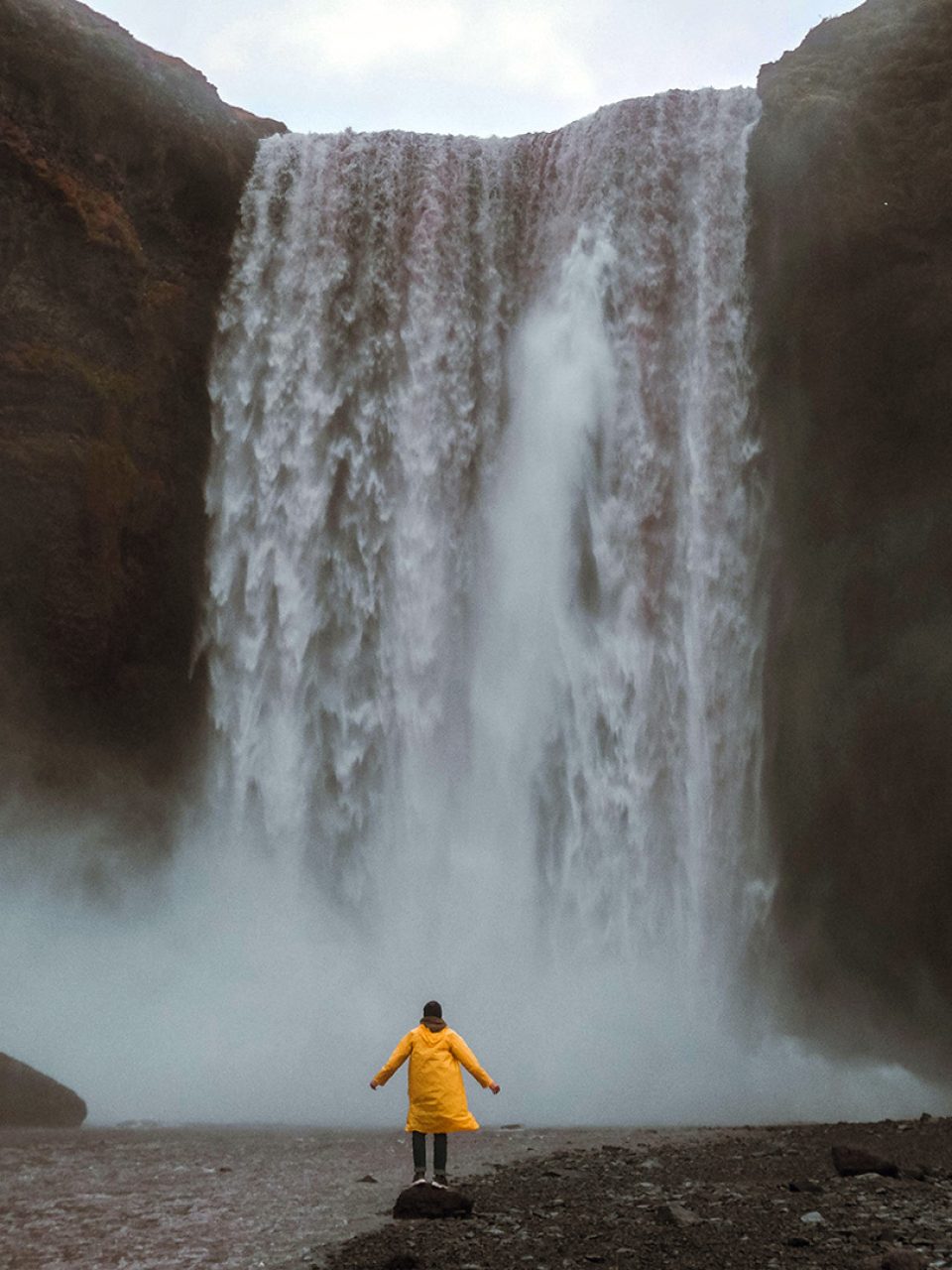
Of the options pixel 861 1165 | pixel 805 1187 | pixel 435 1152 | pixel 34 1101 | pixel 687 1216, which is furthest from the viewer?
pixel 34 1101

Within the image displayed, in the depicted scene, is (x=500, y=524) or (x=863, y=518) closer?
(x=863, y=518)

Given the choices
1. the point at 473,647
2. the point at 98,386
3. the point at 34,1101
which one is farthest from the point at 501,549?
the point at 34,1101

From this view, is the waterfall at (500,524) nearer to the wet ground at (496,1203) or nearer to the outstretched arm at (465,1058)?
the wet ground at (496,1203)

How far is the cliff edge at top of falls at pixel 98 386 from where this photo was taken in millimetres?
22594

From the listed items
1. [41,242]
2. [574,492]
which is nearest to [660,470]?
[574,492]

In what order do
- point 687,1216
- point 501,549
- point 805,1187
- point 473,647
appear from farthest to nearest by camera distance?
point 501,549 < point 473,647 < point 805,1187 < point 687,1216

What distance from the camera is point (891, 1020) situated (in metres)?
19.1

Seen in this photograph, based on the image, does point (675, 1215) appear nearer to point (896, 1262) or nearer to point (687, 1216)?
point (687, 1216)

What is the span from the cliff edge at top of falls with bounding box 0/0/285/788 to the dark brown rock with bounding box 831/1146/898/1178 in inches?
584

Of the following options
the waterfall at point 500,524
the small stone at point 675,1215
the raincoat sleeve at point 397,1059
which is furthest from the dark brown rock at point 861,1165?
the waterfall at point 500,524

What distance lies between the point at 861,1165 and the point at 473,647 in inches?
506

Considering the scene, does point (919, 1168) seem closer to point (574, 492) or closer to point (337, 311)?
point (574, 492)

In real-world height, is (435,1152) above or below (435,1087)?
below

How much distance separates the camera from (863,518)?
20.6m
